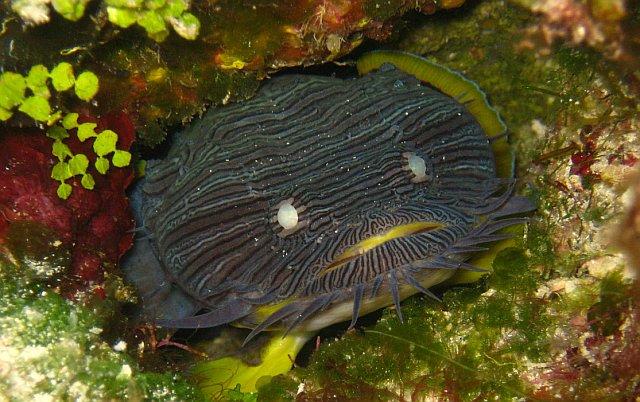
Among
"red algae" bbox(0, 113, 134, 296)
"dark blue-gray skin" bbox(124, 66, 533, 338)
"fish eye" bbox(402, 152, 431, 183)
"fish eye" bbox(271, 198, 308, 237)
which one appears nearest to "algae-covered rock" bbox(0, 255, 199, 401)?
"red algae" bbox(0, 113, 134, 296)

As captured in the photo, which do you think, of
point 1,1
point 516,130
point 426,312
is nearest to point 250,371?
point 426,312

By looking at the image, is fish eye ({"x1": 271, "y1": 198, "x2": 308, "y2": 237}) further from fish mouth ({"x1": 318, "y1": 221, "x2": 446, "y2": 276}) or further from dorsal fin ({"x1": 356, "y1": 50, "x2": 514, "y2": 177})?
dorsal fin ({"x1": 356, "y1": 50, "x2": 514, "y2": 177})

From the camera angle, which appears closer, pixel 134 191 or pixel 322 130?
pixel 322 130

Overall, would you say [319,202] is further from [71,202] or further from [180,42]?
[71,202]

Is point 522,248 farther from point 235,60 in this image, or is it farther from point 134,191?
point 134,191

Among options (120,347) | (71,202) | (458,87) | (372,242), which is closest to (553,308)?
(372,242)

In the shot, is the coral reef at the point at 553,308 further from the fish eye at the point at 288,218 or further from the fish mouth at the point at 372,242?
the fish eye at the point at 288,218

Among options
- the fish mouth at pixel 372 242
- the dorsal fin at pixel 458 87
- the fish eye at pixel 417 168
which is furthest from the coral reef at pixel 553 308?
the fish mouth at pixel 372 242
